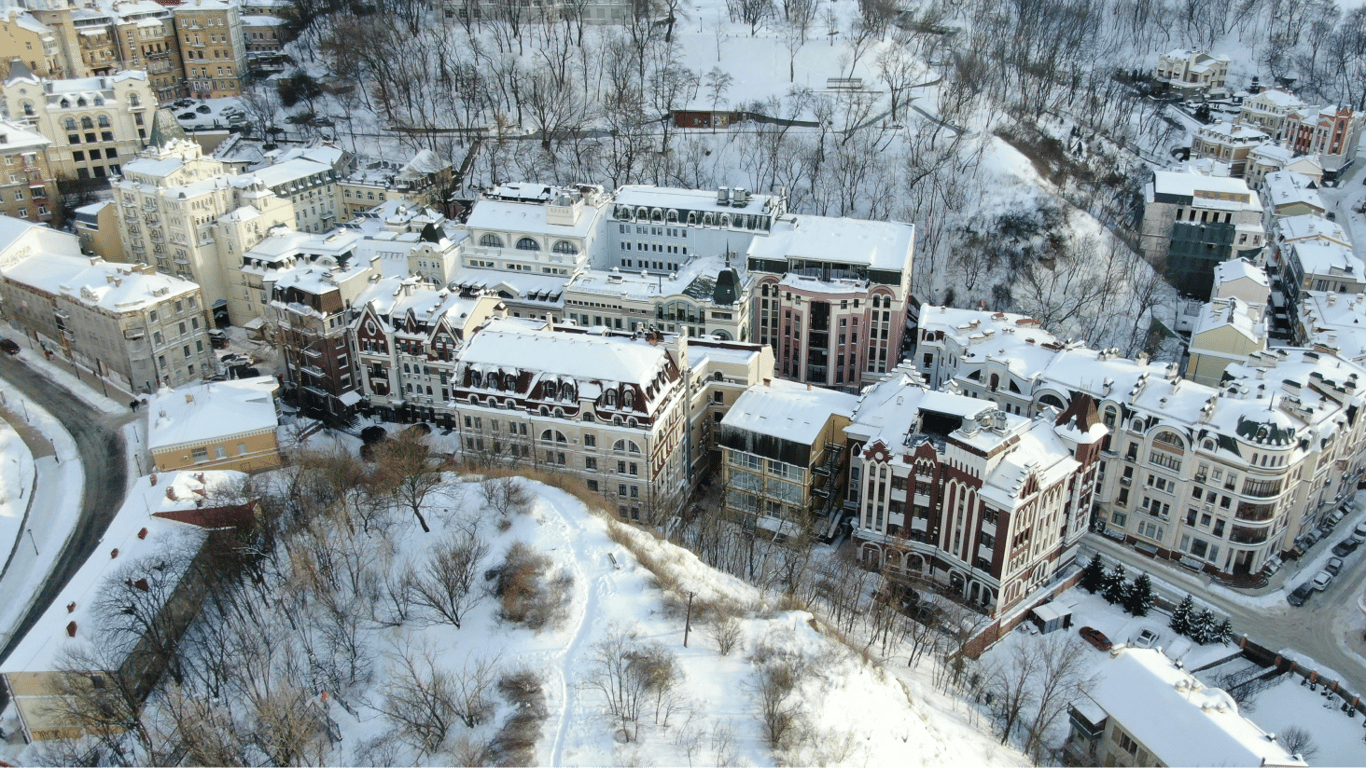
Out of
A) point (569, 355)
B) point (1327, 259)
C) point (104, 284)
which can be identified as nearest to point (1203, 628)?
point (569, 355)

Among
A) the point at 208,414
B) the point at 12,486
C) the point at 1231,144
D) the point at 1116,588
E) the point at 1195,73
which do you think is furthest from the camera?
the point at 1195,73

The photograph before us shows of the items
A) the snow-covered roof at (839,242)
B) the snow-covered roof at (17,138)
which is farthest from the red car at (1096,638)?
the snow-covered roof at (17,138)

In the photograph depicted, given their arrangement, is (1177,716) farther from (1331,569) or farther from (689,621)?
(1331,569)

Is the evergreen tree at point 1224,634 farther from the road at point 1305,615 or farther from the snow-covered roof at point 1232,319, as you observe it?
the snow-covered roof at point 1232,319

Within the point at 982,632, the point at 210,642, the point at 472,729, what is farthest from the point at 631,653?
the point at 982,632

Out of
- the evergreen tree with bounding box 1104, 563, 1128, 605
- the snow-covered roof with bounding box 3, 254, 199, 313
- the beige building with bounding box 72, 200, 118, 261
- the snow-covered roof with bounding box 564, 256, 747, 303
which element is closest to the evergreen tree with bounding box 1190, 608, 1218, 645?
the evergreen tree with bounding box 1104, 563, 1128, 605

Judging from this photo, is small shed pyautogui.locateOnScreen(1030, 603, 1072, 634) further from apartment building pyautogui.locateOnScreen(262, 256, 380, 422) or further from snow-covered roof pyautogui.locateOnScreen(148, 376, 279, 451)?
apartment building pyautogui.locateOnScreen(262, 256, 380, 422)
